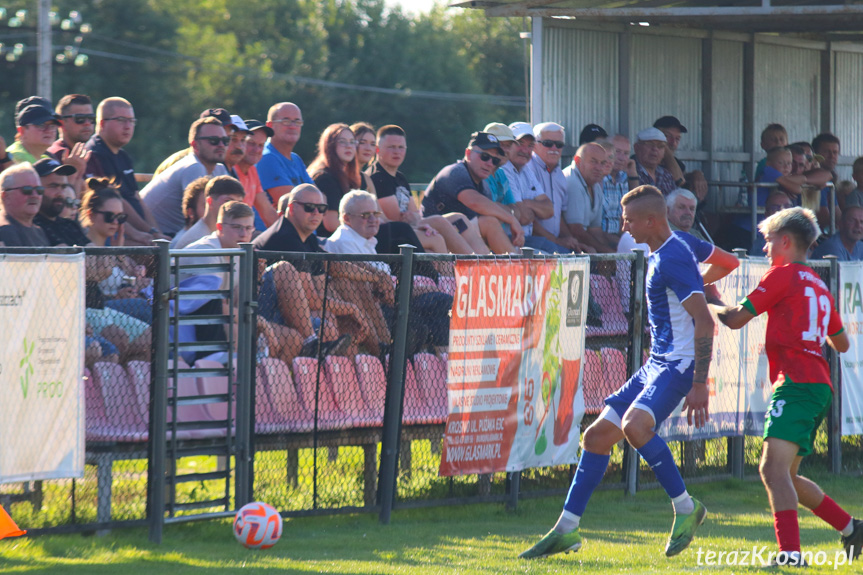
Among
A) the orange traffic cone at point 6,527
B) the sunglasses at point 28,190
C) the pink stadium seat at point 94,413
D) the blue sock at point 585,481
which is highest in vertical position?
the sunglasses at point 28,190

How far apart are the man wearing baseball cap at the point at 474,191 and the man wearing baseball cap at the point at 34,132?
3.51 metres

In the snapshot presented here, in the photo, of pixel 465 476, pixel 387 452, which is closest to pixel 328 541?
pixel 387 452

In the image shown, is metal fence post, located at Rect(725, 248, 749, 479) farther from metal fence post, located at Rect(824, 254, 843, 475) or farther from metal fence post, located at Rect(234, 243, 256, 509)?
metal fence post, located at Rect(234, 243, 256, 509)

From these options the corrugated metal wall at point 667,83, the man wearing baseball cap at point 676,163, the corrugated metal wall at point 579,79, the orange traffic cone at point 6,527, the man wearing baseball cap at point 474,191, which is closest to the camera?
the orange traffic cone at point 6,527

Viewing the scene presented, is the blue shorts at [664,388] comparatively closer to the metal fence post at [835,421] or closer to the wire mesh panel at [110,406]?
the wire mesh panel at [110,406]

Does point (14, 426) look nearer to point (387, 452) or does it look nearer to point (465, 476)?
point (387, 452)

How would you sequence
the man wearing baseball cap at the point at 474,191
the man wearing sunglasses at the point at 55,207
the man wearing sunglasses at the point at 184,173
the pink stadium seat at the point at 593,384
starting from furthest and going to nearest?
1. the man wearing baseball cap at the point at 474,191
2. the man wearing sunglasses at the point at 184,173
3. the pink stadium seat at the point at 593,384
4. the man wearing sunglasses at the point at 55,207

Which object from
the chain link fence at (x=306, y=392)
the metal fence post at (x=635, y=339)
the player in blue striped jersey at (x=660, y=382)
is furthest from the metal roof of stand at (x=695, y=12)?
the player in blue striped jersey at (x=660, y=382)

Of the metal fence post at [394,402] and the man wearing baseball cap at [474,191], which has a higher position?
the man wearing baseball cap at [474,191]

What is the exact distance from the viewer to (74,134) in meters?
10.1

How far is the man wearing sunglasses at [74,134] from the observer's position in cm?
986

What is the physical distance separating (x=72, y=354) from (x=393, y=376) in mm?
2198

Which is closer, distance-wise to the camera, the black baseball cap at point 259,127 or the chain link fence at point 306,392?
the chain link fence at point 306,392

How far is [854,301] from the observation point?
11352 millimetres
